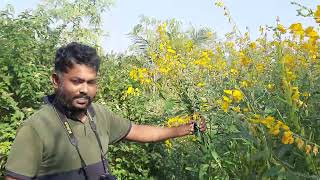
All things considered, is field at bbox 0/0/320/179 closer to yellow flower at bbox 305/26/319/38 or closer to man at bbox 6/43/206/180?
yellow flower at bbox 305/26/319/38

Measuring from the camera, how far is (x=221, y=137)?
295 centimetres

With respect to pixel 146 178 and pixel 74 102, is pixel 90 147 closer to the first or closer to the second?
pixel 74 102

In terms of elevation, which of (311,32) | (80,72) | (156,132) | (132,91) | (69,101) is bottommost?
(156,132)

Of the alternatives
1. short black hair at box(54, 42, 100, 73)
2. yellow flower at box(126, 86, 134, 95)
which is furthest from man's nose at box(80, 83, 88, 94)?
yellow flower at box(126, 86, 134, 95)

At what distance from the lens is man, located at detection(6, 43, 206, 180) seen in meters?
2.02

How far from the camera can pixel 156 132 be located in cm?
283

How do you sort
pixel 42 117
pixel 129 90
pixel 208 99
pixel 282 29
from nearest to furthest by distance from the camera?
pixel 42 117
pixel 282 29
pixel 208 99
pixel 129 90

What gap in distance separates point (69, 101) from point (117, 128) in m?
0.55

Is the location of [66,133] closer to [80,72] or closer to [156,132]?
[80,72]

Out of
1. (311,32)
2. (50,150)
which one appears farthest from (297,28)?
(50,150)

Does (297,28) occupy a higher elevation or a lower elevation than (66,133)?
higher

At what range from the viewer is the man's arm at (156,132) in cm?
278

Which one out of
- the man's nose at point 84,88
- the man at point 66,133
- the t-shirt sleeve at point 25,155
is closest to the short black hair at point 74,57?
the man at point 66,133

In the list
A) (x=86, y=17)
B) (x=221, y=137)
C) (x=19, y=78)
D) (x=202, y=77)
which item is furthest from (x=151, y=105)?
(x=86, y=17)
